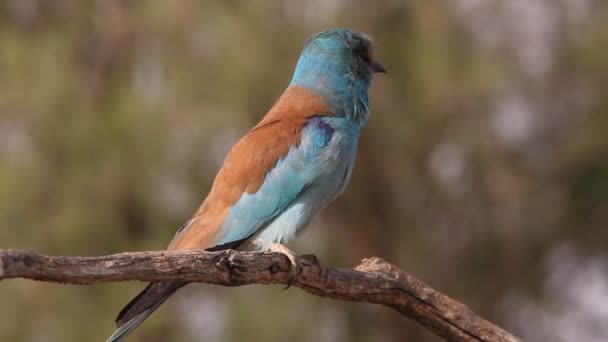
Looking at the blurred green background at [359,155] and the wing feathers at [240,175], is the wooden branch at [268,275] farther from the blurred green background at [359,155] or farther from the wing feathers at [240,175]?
the blurred green background at [359,155]

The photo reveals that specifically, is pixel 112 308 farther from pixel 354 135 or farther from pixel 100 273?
pixel 100 273

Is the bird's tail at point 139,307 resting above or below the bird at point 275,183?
below

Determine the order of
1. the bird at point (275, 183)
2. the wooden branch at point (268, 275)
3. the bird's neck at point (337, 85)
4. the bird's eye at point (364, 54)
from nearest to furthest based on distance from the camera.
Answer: the wooden branch at point (268, 275) → the bird at point (275, 183) → the bird's neck at point (337, 85) → the bird's eye at point (364, 54)

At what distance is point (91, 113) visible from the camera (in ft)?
18.4

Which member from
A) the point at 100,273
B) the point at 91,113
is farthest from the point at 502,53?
the point at 100,273

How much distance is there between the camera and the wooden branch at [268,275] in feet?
7.41

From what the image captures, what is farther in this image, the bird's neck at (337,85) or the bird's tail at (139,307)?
the bird's neck at (337,85)

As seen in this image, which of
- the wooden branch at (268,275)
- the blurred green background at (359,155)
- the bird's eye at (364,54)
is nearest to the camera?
the wooden branch at (268,275)

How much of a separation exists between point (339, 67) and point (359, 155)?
197 cm

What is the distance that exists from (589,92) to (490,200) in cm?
76

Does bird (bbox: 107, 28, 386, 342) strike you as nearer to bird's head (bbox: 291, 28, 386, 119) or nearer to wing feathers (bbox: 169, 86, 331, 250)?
wing feathers (bbox: 169, 86, 331, 250)

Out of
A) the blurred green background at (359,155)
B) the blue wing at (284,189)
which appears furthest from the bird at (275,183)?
the blurred green background at (359,155)

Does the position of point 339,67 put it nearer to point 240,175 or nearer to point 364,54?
point 364,54

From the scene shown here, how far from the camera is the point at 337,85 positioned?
3777 millimetres
